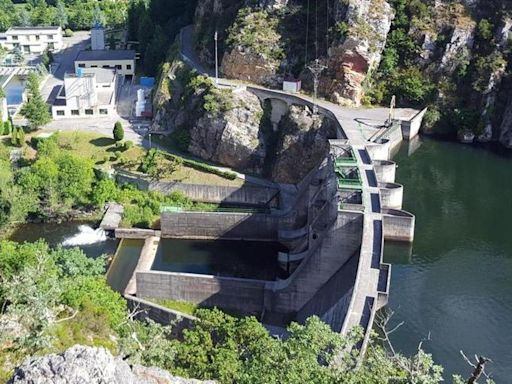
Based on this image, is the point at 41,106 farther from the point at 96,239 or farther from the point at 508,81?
the point at 508,81

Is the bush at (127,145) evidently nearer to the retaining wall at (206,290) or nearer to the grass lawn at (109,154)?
the grass lawn at (109,154)

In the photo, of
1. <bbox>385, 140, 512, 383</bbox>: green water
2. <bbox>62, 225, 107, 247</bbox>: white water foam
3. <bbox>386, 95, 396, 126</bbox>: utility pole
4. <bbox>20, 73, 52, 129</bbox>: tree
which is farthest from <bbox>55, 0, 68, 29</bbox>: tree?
<bbox>385, 140, 512, 383</bbox>: green water

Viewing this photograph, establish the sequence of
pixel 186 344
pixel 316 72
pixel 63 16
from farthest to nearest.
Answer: pixel 63 16 → pixel 316 72 → pixel 186 344

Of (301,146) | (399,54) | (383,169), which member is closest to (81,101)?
(301,146)

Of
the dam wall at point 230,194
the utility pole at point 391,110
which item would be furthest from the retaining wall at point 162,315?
the utility pole at point 391,110

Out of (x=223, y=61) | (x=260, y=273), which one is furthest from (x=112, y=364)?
(x=223, y=61)

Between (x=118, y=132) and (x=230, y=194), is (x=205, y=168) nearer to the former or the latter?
(x=230, y=194)

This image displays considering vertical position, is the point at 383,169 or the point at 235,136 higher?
the point at 235,136

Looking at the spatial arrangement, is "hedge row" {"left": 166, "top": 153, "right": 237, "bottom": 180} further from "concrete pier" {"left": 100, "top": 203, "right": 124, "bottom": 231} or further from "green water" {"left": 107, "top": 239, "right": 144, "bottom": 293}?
"green water" {"left": 107, "top": 239, "right": 144, "bottom": 293}
